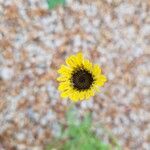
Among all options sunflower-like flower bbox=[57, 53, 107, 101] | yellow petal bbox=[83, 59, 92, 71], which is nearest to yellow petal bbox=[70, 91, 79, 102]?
sunflower-like flower bbox=[57, 53, 107, 101]

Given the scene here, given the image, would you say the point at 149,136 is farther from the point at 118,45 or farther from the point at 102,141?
the point at 118,45

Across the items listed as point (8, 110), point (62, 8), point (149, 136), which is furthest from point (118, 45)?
point (8, 110)

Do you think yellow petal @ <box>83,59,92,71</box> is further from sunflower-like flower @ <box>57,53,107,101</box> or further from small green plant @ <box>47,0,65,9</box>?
small green plant @ <box>47,0,65,9</box>

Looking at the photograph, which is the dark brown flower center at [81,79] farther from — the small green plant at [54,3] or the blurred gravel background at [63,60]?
the small green plant at [54,3]

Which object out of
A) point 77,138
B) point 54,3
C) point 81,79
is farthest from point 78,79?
point 54,3

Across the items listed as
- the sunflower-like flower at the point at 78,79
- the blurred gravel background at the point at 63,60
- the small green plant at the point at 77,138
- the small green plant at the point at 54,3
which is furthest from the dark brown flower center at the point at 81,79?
the small green plant at the point at 54,3

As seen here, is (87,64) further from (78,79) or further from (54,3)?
(54,3)
